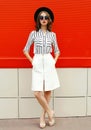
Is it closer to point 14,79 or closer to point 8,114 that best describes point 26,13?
point 14,79

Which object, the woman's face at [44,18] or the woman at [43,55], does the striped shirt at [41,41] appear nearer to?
the woman at [43,55]

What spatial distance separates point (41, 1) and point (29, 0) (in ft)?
0.56

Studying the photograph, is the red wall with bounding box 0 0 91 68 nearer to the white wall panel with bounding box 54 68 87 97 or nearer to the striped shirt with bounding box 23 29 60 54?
the white wall panel with bounding box 54 68 87 97

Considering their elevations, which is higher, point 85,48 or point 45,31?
point 45,31

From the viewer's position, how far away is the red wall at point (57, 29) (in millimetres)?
4535

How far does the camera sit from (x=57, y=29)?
4.61 meters

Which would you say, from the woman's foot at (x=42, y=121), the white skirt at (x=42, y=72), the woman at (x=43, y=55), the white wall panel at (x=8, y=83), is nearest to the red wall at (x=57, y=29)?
the white wall panel at (x=8, y=83)

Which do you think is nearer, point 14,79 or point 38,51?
point 38,51

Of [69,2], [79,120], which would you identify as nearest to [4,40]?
[69,2]

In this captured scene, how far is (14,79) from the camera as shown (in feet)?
15.4

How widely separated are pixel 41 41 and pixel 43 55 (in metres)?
0.19

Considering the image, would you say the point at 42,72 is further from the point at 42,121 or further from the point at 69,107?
the point at 69,107

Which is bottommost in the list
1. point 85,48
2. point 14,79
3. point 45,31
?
point 14,79

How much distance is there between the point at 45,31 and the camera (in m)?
4.36
